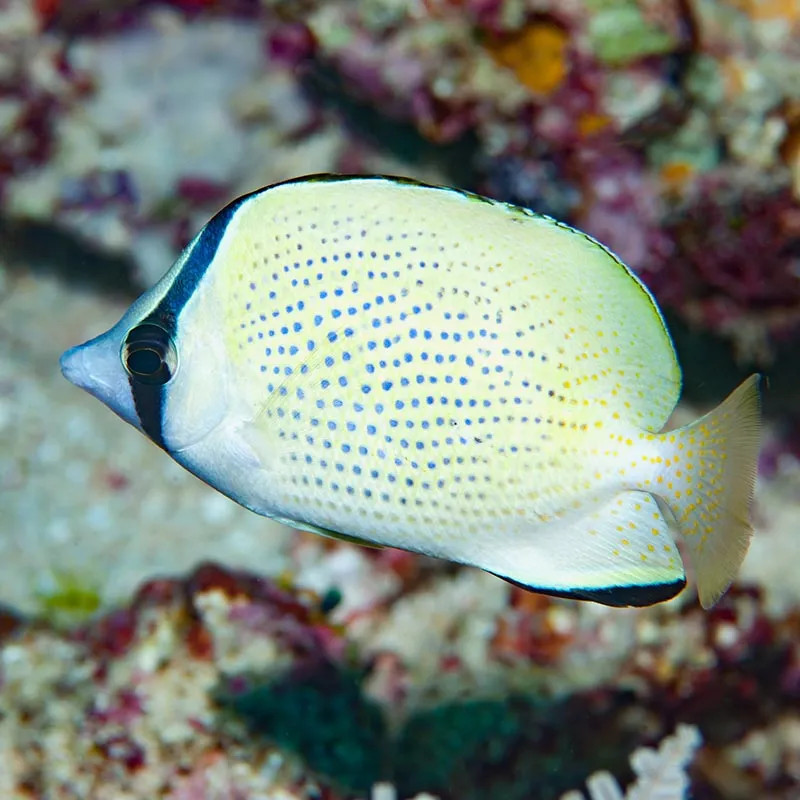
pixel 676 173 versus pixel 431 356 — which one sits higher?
pixel 431 356

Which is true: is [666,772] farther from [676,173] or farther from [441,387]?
[676,173]

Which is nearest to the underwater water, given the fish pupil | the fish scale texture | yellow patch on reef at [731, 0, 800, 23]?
yellow patch on reef at [731, 0, 800, 23]

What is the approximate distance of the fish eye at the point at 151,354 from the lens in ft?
5.33

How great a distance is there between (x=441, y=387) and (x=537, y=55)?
2208mm

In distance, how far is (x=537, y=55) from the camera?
3.25m

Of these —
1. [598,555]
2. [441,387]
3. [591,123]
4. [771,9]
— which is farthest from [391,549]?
[771,9]

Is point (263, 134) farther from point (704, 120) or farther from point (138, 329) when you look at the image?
point (138, 329)

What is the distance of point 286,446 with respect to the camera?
162cm

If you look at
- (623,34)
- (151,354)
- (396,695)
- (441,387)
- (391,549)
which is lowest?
(396,695)

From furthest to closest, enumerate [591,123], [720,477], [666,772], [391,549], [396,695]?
1. [391,549]
2. [396,695]
3. [591,123]
4. [666,772]
5. [720,477]

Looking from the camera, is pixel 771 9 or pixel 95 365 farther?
pixel 771 9

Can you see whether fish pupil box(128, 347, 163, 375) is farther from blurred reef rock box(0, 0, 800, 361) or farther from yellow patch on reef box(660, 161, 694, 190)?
yellow patch on reef box(660, 161, 694, 190)

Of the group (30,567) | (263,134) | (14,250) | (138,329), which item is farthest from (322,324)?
(14,250)

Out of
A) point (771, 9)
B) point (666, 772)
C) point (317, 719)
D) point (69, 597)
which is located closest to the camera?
point (666, 772)
